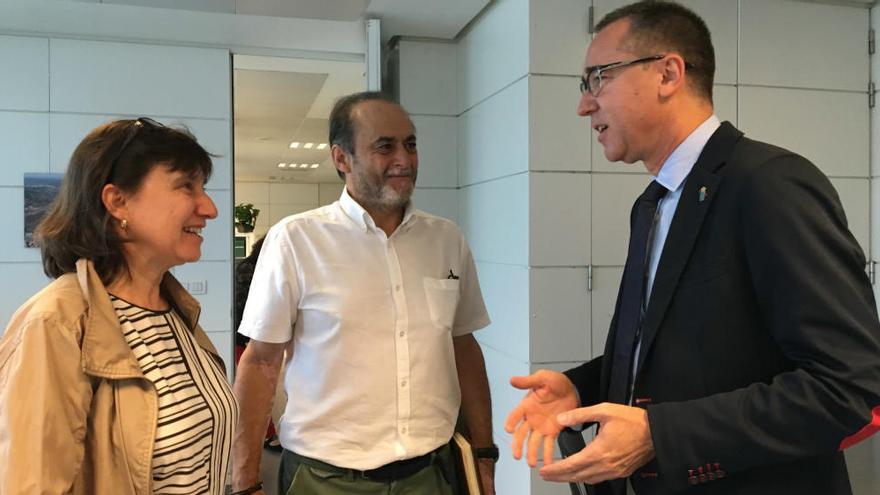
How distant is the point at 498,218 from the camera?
125 inches

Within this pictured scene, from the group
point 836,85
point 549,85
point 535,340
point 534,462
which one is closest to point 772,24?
point 836,85

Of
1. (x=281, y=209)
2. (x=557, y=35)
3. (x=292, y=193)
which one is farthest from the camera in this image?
(x=292, y=193)

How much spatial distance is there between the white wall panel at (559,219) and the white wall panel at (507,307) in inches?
5.7

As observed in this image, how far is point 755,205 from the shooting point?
0.93 m

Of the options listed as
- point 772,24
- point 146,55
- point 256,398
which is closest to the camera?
point 256,398

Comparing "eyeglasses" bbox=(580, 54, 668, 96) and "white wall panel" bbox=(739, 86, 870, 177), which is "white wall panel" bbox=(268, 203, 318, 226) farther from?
"eyeglasses" bbox=(580, 54, 668, 96)

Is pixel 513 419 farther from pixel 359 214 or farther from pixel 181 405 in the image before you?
pixel 359 214

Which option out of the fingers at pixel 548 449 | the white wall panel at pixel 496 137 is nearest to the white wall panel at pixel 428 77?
the white wall panel at pixel 496 137

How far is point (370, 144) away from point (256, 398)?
2.60 ft

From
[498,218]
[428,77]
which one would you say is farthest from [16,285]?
[498,218]

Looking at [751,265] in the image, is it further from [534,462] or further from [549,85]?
[549,85]

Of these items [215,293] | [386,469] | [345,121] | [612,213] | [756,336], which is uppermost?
[345,121]

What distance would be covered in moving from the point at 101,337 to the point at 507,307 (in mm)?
2162

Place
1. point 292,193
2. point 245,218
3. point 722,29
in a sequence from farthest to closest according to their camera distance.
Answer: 1. point 292,193
2. point 245,218
3. point 722,29
